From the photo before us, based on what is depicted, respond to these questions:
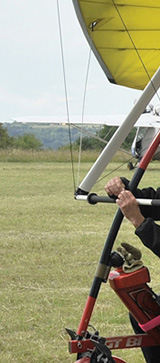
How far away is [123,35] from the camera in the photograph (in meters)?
2.72

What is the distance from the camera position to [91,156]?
2017 centimetres

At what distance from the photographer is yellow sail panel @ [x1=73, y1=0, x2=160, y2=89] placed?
2428 millimetres

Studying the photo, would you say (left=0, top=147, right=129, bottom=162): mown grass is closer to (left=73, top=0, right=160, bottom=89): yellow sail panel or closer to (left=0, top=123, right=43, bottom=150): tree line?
(left=0, top=123, right=43, bottom=150): tree line

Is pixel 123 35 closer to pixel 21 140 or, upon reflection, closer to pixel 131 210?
pixel 131 210

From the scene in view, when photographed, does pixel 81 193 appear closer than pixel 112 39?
Yes

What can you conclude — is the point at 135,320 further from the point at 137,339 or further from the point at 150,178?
the point at 150,178

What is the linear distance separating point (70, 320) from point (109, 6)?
1616 millimetres

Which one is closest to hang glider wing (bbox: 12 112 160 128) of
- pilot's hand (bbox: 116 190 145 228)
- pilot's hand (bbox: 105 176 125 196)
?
pilot's hand (bbox: 105 176 125 196)

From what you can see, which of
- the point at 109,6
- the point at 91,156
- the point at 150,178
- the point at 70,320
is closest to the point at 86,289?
the point at 70,320

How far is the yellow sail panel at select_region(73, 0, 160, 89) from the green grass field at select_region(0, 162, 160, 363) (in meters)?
1.15

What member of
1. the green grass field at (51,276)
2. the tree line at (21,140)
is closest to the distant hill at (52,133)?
the tree line at (21,140)

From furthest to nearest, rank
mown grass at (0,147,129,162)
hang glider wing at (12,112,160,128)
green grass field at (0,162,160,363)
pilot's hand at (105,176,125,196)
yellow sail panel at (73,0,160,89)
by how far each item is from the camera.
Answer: mown grass at (0,147,129,162)
hang glider wing at (12,112,160,128)
green grass field at (0,162,160,363)
yellow sail panel at (73,0,160,89)
pilot's hand at (105,176,125,196)

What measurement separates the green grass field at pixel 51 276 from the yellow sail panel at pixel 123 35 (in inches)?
45.5

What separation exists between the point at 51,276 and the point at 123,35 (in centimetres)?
214
